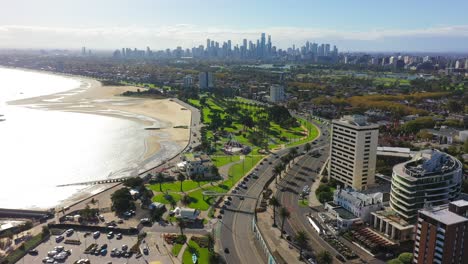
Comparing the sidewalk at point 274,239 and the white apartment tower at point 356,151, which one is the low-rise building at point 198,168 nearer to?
the sidewalk at point 274,239

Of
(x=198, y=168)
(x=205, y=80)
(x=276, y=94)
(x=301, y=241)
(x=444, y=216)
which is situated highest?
(x=205, y=80)

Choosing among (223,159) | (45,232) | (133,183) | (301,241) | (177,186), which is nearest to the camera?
(301,241)

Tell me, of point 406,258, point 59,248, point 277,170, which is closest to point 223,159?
point 277,170

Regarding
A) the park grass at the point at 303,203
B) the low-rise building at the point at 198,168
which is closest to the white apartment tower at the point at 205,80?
the low-rise building at the point at 198,168

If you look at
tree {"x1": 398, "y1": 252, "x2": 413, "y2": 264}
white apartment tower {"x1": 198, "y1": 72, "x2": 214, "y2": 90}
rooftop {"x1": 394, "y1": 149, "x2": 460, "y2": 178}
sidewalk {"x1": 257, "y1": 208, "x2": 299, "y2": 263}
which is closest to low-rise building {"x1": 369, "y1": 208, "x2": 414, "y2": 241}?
tree {"x1": 398, "y1": 252, "x2": 413, "y2": 264}

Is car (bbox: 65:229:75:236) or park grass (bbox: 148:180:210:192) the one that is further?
park grass (bbox: 148:180:210:192)

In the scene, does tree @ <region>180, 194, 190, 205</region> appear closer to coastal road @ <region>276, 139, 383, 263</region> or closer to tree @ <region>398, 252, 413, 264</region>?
coastal road @ <region>276, 139, 383, 263</region>

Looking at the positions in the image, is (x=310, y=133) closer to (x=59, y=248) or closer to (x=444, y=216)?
(x=444, y=216)
